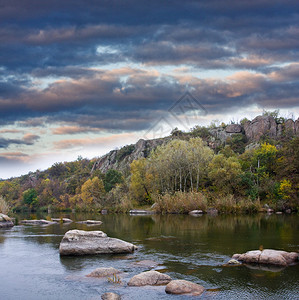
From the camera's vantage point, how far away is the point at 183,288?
13805 mm

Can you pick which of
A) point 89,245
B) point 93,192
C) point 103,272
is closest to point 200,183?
point 93,192

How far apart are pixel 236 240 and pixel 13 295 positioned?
17.6 m

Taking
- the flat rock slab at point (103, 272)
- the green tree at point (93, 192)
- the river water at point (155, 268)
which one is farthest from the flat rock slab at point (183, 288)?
the green tree at point (93, 192)

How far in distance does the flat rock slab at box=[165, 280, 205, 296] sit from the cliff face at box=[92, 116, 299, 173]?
95.4 meters

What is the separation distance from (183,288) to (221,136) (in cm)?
11115

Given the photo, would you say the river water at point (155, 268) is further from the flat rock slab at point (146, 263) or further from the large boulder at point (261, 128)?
the large boulder at point (261, 128)

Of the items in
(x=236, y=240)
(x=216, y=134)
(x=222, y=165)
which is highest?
(x=216, y=134)

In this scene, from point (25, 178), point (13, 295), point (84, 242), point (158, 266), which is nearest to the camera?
point (13, 295)

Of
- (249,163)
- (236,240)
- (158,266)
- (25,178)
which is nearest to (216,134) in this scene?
(249,163)

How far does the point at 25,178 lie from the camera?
157500mm

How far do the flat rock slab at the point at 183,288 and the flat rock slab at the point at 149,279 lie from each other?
1.01 m

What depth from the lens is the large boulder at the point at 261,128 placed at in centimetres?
10869

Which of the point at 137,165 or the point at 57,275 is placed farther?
the point at 137,165

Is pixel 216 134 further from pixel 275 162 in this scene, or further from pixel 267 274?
pixel 267 274
